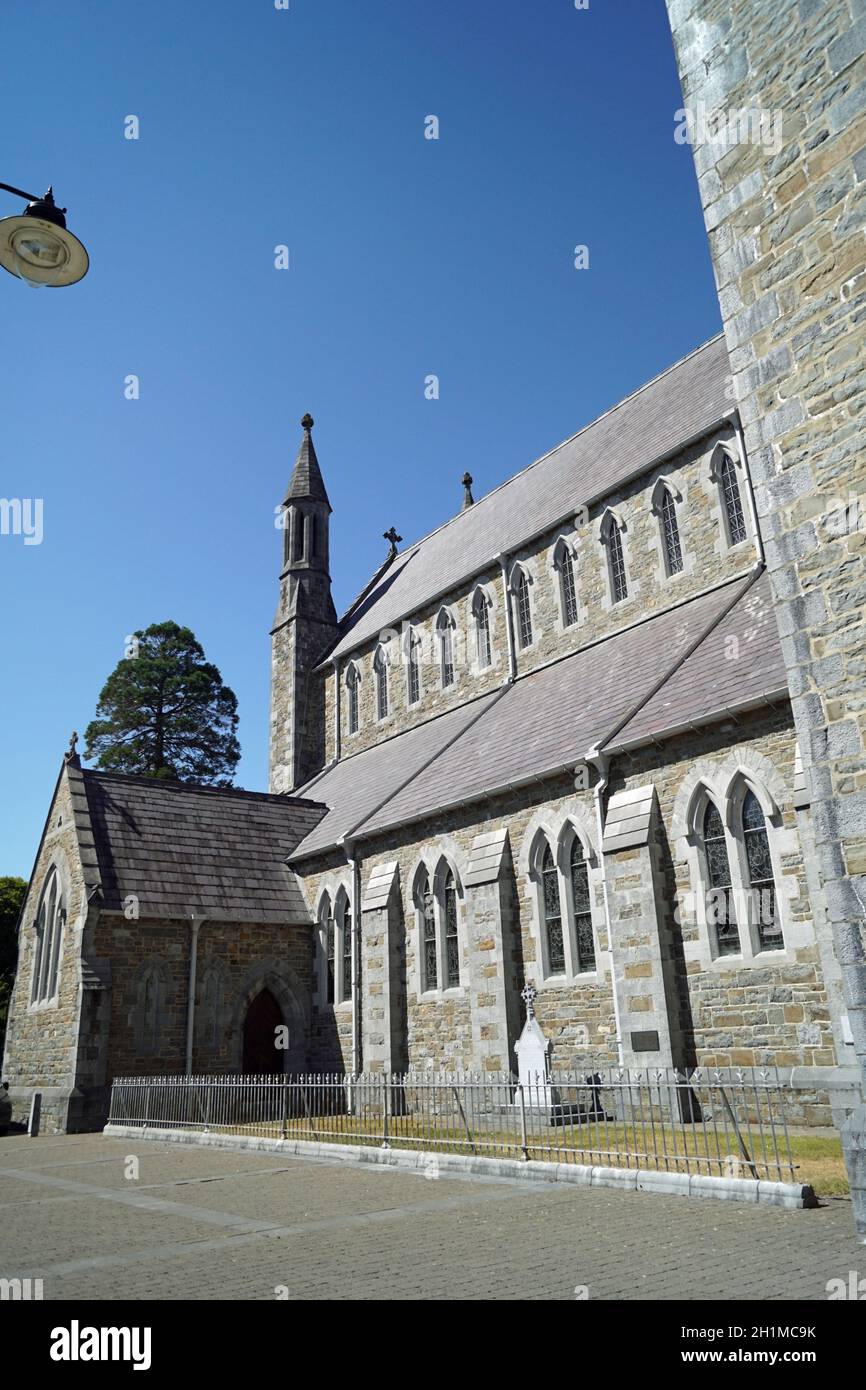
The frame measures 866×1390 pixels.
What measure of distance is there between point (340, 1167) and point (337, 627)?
2420 centimetres

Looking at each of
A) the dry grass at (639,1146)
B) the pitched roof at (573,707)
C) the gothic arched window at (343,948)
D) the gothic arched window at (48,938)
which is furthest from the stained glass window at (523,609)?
the gothic arched window at (48,938)

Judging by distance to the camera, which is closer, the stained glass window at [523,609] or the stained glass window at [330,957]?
the stained glass window at [330,957]

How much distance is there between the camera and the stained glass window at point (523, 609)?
23.6m

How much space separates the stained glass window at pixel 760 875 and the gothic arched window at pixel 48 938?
1544 centimetres

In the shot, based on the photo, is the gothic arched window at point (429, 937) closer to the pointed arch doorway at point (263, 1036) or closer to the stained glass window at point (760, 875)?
the pointed arch doorway at point (263, 1036)

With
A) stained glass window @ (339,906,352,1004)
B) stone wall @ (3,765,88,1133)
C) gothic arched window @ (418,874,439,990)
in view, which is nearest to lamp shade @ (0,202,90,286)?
gothic arched window @ (418,874,439,990)

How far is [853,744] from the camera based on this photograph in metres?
7.00

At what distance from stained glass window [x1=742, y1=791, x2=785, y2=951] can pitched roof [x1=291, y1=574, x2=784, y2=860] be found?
1.52 meters

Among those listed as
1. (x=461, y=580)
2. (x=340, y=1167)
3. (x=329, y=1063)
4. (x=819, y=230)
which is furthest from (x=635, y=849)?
(x=461, y=580)

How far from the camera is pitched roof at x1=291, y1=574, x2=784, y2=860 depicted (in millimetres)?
14953

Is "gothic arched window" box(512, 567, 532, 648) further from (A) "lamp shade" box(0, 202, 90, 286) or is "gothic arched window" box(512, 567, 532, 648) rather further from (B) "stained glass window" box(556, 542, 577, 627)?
(A) "lamp shade" box(0, 202, 90, 286)

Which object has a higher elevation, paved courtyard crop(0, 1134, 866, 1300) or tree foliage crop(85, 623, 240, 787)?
tree foliage crop(85, 623, 240, 787)

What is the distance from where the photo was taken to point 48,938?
2319cm

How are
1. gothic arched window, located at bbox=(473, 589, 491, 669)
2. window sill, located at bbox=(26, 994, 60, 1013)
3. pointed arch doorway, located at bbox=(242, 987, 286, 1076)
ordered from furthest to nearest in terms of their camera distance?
gothic arched window, located at bbox=(473, 589, 491, 669), pointed arch doorway, located at bbox=(242, 987, 286, 1076), window sill, located at bbox=(26, 994, 60, 1013)
